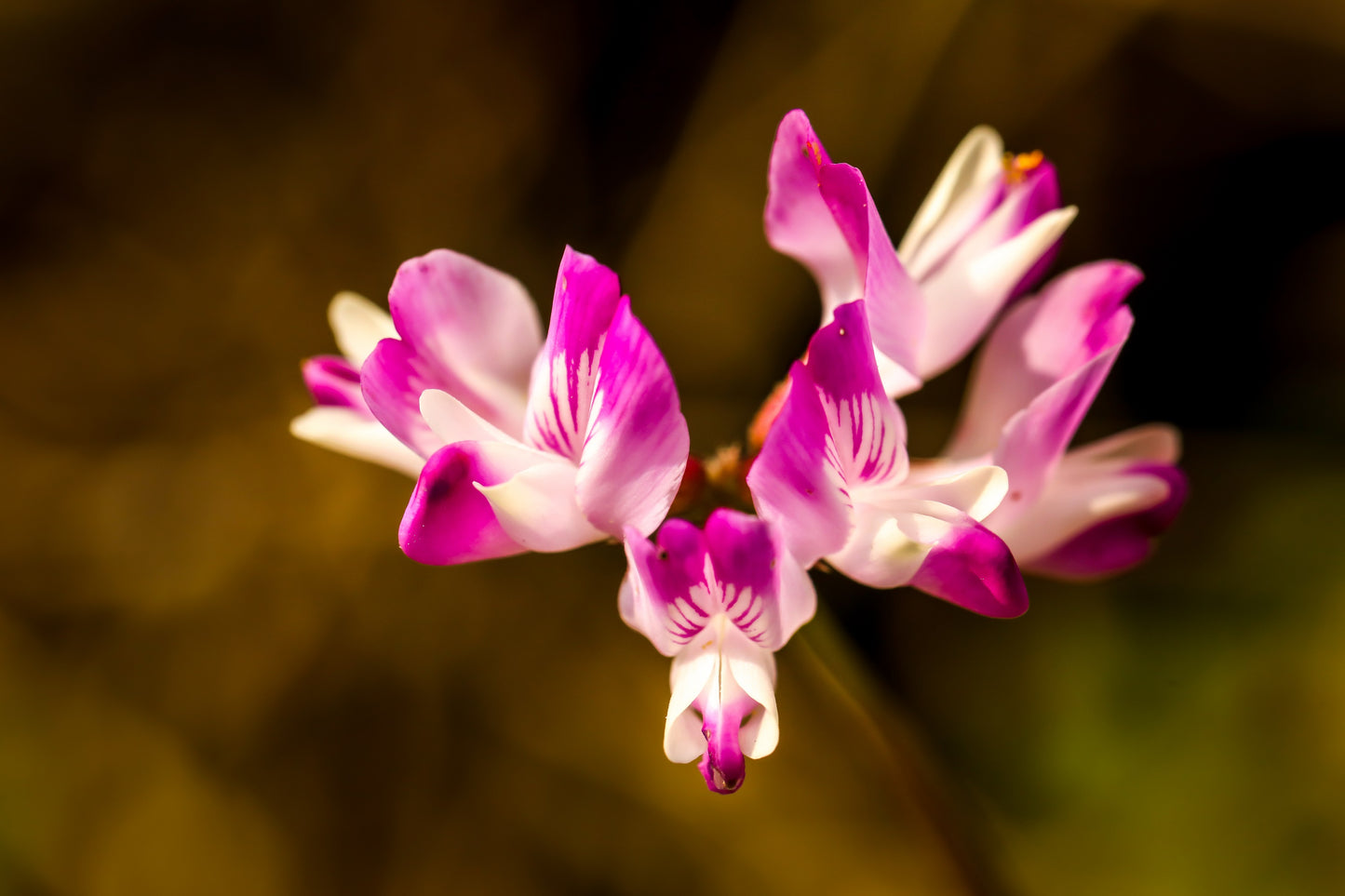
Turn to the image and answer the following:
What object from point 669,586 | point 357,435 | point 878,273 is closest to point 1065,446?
point 878,273

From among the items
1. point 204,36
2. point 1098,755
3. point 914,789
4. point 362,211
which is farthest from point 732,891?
point 204,36

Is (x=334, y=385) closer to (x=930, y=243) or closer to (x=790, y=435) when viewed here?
(x=790, y=435)

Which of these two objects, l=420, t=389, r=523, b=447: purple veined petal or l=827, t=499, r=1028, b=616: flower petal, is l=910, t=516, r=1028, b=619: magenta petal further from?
l=420, t=389, r=523, b=447: purple veined petal

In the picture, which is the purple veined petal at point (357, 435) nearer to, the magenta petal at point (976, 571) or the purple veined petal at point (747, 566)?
the purple veined petal at point (747, 566)

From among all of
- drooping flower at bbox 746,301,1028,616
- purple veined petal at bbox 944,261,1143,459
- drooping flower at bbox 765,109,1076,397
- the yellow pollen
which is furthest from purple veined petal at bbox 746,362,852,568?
the yellow pollen

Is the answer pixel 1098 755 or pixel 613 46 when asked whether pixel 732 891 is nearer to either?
pixel 1098 755
